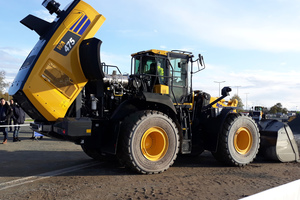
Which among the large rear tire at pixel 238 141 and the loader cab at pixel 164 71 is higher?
the loader cab at pixel 164 71

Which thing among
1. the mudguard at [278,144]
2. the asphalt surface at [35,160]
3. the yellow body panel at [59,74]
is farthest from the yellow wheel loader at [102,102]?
the asphalt surface at [35,160]

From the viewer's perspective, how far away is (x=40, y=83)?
5.13 meters

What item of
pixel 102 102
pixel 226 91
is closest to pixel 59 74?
pixel 102 102

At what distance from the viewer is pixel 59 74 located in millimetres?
5367

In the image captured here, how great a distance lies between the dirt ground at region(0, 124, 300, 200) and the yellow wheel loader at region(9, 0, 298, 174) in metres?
0.45

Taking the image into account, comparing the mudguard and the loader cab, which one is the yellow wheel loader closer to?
the loader cab

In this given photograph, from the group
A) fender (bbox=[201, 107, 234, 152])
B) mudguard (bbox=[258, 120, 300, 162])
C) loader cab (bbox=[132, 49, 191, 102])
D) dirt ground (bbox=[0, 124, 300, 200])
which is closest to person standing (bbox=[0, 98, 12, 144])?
dirt ground (bbox=[0, 124, 300, 200])

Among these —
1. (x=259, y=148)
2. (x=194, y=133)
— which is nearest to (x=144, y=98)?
(x=194, y=133)

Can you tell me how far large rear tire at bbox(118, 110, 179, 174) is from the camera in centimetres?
538

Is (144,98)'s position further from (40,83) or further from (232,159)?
(232,159)

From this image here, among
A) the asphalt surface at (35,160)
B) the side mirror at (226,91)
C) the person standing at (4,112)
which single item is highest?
the side mirror at (226,91)

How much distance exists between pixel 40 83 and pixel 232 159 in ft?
15.3

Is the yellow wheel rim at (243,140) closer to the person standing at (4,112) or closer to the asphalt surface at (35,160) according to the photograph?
the asphalt surface at (35,160)

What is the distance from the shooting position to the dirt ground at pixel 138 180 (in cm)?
427
